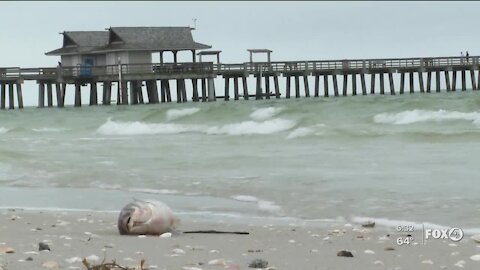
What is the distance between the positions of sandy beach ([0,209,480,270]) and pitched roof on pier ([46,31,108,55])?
4392cm

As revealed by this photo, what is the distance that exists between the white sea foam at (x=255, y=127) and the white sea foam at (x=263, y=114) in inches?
57.0

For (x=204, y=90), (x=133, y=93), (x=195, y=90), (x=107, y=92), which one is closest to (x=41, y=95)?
(x=107, y=92)

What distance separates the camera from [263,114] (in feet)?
102

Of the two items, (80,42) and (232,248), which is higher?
→ (80,42)

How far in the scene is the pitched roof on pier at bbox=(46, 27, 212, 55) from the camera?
1900 inches

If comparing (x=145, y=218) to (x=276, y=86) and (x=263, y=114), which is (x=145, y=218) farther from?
(x=276, y=86)

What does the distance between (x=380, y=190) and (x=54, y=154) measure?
9737 millimetres

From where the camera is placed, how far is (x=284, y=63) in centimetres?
4959

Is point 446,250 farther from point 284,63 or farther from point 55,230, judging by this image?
point 284,63

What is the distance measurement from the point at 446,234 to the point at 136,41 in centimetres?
4256

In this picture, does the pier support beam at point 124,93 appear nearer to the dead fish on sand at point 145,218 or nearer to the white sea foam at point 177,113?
the white sea foam at point 177,113

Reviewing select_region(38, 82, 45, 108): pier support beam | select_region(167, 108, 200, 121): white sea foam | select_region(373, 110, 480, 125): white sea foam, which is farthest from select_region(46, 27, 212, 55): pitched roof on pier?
select_region(373, 110, 480, 125): white sea foam

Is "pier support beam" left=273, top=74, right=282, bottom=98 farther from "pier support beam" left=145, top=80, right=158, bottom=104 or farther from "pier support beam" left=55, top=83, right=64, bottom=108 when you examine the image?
"pier support beam" left=55, top=83, right=64, bottom=108

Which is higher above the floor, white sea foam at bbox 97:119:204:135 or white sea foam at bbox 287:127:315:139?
white sea foam at bbox 287:127:315:139
